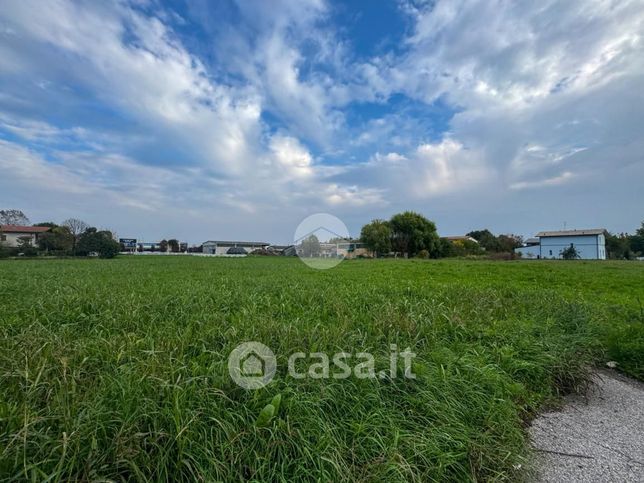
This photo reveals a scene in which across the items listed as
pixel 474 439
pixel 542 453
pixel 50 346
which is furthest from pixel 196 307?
pixel 542 453

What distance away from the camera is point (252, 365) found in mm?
2594

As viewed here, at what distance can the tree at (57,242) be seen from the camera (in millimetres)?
42844

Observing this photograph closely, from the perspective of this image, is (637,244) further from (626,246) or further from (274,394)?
(274,394)

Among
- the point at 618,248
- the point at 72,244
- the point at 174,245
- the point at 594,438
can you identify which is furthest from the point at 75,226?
the point at 618,248

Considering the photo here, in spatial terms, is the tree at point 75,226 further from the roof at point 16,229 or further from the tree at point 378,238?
the tree at point 378,238

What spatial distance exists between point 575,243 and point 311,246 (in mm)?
52973

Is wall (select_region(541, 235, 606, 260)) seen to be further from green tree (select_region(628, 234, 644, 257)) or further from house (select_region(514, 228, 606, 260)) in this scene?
green tree (select_region(628, 234, 644, 257))

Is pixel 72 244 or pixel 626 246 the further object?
pixel 626 246

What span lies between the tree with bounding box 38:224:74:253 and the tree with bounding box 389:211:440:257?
157ft

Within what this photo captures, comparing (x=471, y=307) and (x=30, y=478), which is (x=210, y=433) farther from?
(x=471, y=307)

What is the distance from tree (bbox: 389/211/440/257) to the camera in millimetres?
45069

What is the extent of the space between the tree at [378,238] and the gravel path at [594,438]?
1697 inches

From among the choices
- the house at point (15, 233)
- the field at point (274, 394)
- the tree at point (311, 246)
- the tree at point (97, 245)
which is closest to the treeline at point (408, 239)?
the tree at point (311, 246)

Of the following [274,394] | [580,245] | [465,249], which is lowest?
[274,394]
